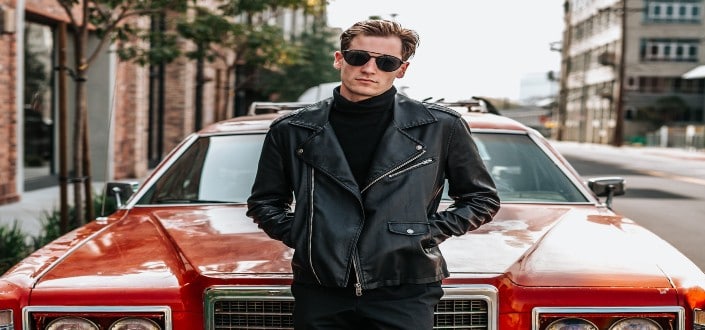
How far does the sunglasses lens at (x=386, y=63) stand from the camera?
2.85m

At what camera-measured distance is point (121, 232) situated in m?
4.39

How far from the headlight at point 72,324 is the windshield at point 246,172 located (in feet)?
5.42

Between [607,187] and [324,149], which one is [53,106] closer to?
[607,187]

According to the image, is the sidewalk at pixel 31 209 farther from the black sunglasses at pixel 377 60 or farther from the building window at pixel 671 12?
the building window at pixel 671 12

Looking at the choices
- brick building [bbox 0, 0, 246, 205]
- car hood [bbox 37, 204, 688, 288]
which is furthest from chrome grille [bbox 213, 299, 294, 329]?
brick building [bbox 0, 0, 246, 205]

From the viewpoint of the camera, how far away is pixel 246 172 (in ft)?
16.9

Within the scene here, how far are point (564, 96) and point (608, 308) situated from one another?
312ft

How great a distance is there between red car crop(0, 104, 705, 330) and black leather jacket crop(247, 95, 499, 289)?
1.31 feet

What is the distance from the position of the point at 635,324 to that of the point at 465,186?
87cm

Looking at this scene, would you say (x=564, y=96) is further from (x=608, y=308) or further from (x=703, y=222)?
(x=608, y=308)

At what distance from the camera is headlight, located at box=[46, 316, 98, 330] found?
3.35m

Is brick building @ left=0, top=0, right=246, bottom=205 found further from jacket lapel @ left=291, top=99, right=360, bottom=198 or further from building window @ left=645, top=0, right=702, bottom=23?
building window @ left=645, top=0, right=702, bottom=23

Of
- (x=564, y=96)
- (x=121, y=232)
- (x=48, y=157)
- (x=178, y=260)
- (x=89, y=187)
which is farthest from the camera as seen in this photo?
(x=564, y=96)

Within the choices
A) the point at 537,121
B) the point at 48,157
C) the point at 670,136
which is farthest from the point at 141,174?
the point at 537,121
